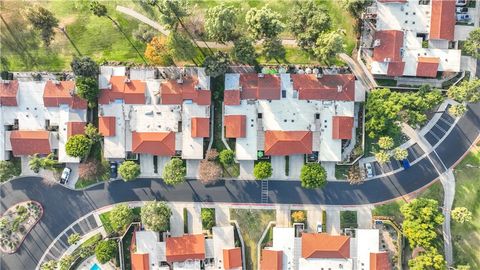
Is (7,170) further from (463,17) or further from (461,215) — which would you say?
(463,17)

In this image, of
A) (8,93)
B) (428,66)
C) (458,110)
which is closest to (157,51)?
(8,93)

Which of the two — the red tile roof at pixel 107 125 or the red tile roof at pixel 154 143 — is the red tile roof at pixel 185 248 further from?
the red tile roof at pixel 107 125

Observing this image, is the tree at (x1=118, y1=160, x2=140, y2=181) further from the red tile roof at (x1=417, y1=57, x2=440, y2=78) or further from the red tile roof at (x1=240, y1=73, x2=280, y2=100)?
the red tile roof at (x1=417, y1=57, x2=440, y2=78)

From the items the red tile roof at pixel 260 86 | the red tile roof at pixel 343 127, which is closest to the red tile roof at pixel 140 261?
the red tile roof at pixel 260 86

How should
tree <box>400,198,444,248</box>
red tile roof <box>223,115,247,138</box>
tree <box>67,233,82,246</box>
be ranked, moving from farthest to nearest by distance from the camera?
tree <box>67,233,82,246</box> → red tile roof <box>223,115,247,138</box> → tree <box>400,198,444,248</box>

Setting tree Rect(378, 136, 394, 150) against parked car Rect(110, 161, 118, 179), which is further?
parked car Rect(110, 161, 118, 179)

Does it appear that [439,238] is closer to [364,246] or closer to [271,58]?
[364,246]

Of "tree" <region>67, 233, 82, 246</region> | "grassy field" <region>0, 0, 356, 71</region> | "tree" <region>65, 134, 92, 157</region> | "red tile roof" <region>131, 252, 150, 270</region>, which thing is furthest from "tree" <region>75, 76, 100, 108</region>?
"red tile roof" <region>131, 252, 150, 270</region>
